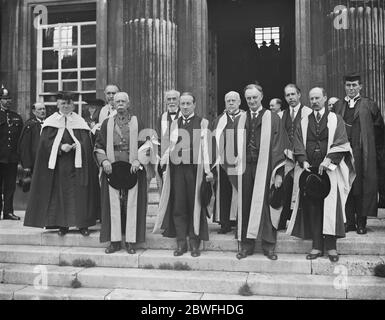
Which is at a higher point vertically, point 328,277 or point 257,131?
point 257,131

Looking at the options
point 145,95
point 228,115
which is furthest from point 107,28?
point 228,115

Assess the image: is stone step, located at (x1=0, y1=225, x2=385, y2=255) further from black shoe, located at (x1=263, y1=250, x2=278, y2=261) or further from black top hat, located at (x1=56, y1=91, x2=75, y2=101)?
black top hat, located at (x1=56, y1=91, x2=75, y2=101)

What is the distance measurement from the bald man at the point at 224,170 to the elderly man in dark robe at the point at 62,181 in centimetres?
169

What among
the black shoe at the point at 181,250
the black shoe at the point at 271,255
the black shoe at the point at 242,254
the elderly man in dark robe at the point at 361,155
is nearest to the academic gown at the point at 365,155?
the elderly man in dark robe at the point at 361,155

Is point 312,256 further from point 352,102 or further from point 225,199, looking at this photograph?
point 352,102

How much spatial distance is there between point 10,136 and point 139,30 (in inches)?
120

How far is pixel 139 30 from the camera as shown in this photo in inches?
327

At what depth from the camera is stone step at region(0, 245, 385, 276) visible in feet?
16.0

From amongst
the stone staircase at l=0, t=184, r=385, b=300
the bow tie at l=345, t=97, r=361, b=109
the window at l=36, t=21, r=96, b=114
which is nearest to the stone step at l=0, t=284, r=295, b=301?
the stone staircase at l=0, t=184, r=385, b=300

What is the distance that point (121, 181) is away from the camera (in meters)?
5.48

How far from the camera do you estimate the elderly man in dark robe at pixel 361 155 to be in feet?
18.8

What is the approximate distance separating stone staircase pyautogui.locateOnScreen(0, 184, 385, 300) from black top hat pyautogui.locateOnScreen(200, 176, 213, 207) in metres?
0.51

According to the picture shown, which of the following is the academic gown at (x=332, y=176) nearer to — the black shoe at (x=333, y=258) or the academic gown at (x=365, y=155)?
the black shoe at (x=333, y=258)

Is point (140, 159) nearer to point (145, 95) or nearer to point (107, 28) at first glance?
point (145, 95)
